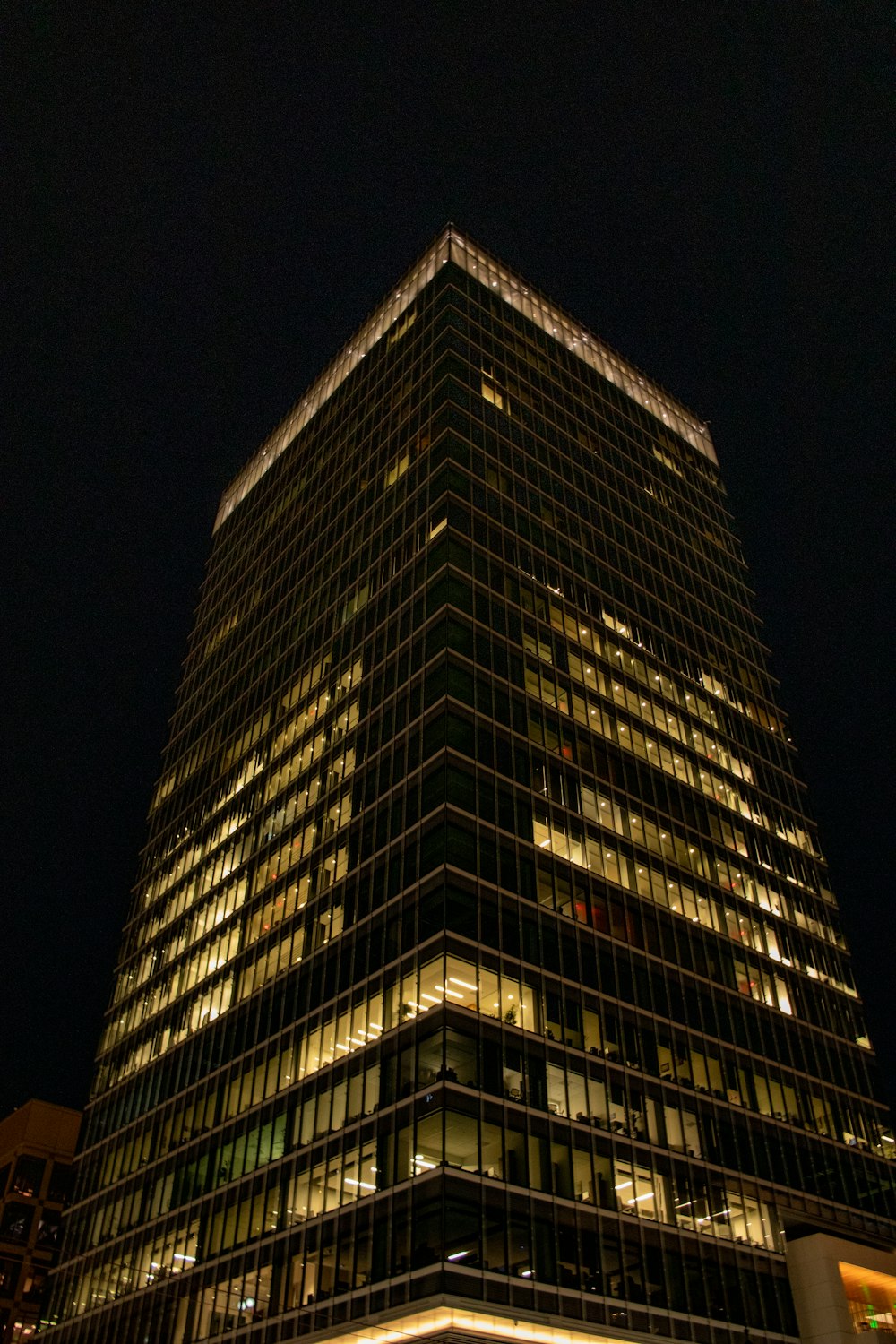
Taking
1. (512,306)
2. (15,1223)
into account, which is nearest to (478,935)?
(512,306)

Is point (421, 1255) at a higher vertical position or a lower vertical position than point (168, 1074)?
lower

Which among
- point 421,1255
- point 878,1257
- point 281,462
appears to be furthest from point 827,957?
point 281,462

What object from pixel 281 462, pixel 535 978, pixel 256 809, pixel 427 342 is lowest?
pixel 535 978

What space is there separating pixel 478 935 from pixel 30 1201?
263ft

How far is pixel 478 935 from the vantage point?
4844cm

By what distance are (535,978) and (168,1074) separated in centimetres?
2891

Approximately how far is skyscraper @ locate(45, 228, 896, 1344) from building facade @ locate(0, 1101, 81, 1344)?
36.3 metres

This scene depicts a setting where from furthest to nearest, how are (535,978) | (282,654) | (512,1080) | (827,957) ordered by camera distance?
(282,654) < (827,957) < (535,978) < (512,1080)

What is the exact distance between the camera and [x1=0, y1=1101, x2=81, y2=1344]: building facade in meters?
99.9

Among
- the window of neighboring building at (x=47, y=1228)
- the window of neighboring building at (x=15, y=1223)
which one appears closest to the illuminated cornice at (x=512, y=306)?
the window of neighboring building at (x=15, y=1223)

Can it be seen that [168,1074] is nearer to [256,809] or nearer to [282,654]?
[256,809]

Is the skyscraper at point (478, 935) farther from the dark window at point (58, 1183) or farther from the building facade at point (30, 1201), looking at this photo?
the dark window at point (58, 1183)

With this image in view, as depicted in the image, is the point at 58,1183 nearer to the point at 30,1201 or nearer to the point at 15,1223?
the point at 30,1201

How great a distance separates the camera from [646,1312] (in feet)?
145
